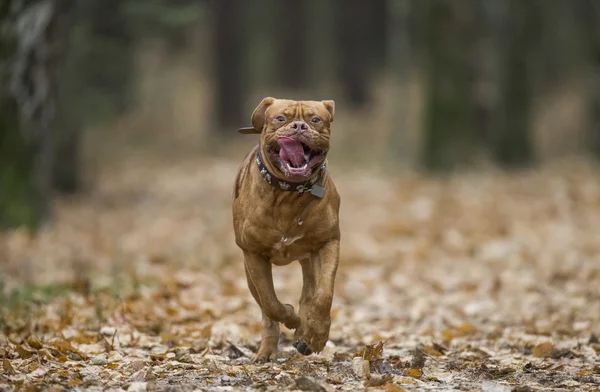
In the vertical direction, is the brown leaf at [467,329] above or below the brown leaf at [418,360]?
below

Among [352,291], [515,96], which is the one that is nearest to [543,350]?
[352,291]

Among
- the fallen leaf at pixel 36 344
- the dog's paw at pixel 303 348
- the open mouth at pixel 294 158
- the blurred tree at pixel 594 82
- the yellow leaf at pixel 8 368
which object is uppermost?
the blurred tree at pixel 594 82

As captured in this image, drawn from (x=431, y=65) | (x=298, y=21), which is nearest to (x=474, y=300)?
(x=431, y=65)

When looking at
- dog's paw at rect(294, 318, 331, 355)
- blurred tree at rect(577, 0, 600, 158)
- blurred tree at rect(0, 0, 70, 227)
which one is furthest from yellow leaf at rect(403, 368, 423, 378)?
blurred tree at rect(577, 0, 600, 158)

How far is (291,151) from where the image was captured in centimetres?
552

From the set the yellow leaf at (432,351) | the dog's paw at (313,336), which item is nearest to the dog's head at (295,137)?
the dog's paw at (313,336)

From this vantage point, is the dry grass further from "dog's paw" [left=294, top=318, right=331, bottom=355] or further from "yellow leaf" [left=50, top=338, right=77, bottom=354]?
"dog's paw" [left=294, top=318, right=331, bottom=355]

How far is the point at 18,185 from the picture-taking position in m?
12.9

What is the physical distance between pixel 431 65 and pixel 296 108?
13828 mm

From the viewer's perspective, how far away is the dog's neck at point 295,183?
565cm

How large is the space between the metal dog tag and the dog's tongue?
0.84ft

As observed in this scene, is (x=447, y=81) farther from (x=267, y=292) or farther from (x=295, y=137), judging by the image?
(x=295, y=137)

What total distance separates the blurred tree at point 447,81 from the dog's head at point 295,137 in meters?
13.5

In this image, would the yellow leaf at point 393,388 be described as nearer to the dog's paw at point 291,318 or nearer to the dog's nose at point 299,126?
the dog's paw at point 291,318
